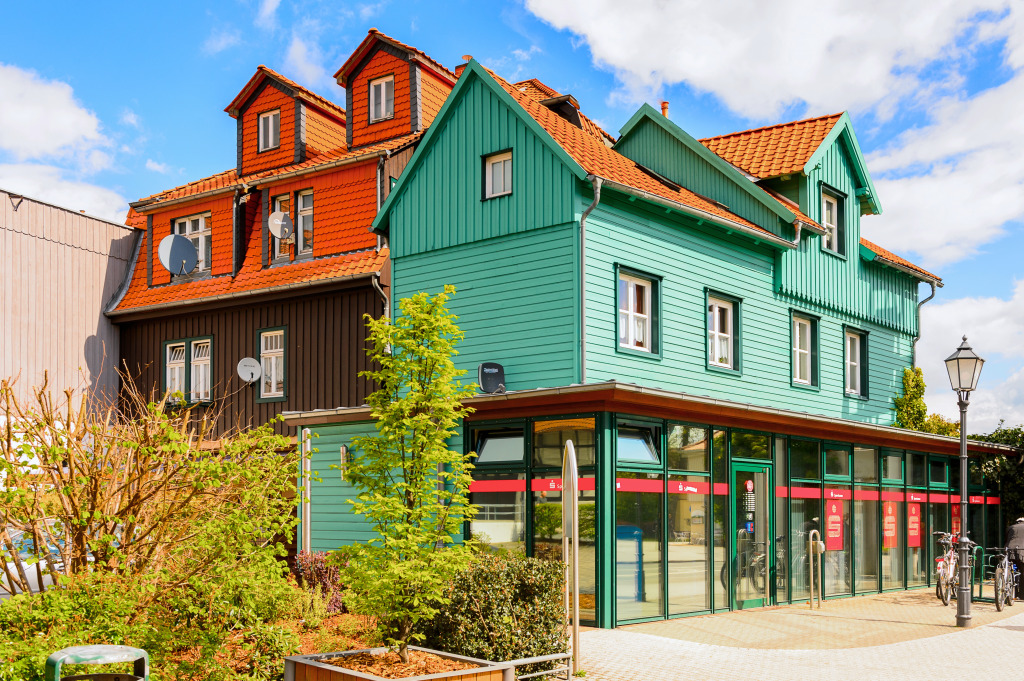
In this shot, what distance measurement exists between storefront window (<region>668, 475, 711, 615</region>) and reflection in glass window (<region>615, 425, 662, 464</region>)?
0.62 metres

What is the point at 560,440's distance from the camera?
14828mm

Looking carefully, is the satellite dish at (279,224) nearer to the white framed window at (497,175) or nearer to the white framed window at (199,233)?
the white framed window at (199,233)

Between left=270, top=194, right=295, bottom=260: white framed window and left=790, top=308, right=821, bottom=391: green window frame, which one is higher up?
left=270, top=194, right=295, bottom=260: white framed window

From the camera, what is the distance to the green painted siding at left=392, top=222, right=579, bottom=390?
1666cm

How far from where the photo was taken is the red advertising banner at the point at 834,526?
19.0 m

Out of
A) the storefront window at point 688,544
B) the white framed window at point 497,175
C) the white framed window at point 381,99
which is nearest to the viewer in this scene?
the storefront window at point 688,544

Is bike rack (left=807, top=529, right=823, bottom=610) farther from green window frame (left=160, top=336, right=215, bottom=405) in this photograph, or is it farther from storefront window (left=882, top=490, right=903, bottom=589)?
green window frame (left=160, top=336, right=215, bottom=405)

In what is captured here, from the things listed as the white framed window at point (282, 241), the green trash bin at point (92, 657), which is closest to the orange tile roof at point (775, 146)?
the white framed window at point (282, 241)

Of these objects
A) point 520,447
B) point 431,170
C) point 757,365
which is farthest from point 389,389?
point 757,365

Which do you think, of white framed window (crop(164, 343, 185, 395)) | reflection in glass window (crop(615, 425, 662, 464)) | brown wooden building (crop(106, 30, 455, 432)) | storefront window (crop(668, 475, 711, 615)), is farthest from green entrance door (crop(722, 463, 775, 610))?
white framed window (crop(164, 343, 185, 395))

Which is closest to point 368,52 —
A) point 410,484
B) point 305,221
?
point 305,221

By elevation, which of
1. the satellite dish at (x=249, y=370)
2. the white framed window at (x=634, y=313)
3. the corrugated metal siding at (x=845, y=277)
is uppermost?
the corrugated metal siding at (x=845, y=277)

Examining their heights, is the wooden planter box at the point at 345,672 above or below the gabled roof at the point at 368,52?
below

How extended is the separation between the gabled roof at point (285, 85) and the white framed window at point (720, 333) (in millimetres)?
11751
